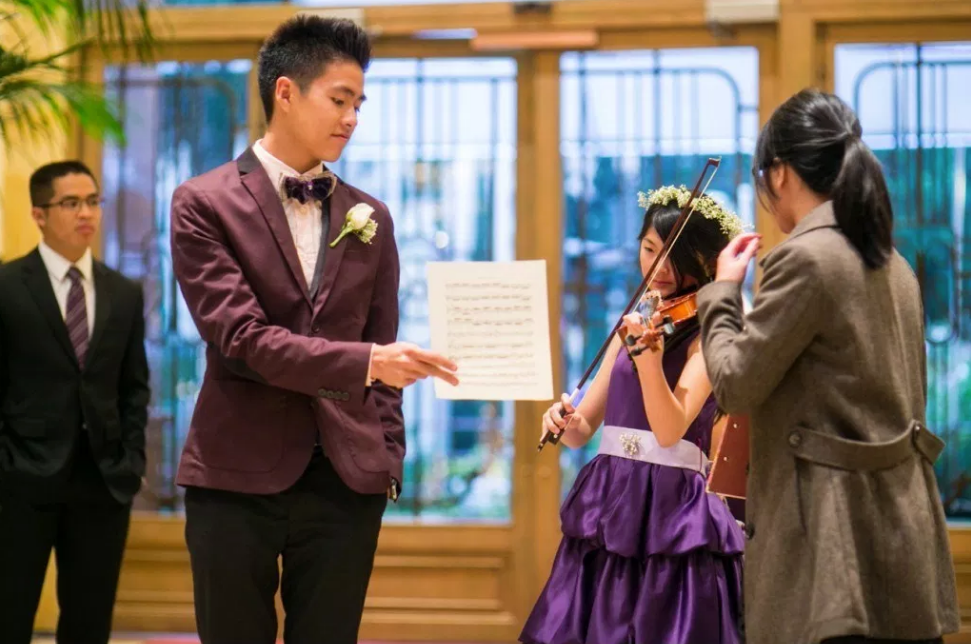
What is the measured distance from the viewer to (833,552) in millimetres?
2041

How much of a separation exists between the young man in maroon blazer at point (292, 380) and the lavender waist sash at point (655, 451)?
693 mm

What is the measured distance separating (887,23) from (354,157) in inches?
92.0

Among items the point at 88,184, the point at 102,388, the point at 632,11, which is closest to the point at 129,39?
the point at 88,184

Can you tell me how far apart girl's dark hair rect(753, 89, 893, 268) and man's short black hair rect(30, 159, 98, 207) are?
2.86 metres

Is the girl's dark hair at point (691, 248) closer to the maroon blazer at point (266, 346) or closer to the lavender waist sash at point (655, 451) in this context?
the lavender waist sash at point (655, 451)

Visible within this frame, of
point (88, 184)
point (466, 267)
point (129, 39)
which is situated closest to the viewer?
point (466, 267)

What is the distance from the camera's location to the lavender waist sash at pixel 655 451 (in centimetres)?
291

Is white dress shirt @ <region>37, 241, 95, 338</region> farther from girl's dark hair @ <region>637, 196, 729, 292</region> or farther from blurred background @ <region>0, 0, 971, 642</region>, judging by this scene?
girl's dark hair @ <region>637, 196, 729, 292</region>

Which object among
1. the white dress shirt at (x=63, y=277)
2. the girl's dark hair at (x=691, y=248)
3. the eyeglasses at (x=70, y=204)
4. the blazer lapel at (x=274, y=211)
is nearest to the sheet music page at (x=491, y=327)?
the blazer lapel at (x=274, y=211)

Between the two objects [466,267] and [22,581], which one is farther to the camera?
[22,581]

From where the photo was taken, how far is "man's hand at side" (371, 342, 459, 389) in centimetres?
228

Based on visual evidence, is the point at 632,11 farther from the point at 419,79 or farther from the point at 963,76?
the point at 963,76

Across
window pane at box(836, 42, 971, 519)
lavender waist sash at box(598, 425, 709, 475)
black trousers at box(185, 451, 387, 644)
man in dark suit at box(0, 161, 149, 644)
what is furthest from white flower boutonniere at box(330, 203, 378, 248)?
window pane at box(836, 42, 971, 519)

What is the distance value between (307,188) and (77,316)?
193 centimetres
